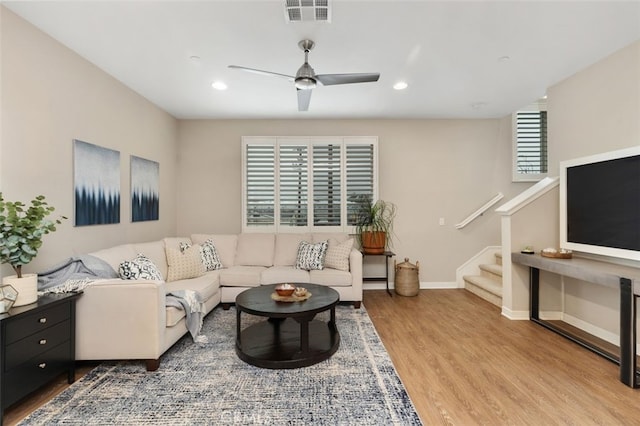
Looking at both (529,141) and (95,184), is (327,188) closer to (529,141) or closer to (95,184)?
(95,184)

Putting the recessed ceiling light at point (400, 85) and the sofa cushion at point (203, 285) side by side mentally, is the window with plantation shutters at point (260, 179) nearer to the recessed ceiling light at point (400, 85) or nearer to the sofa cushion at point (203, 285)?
the sofa cushion at point (203, 285)

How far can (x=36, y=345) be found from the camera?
82.4 inches

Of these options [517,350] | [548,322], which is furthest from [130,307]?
[548,322]

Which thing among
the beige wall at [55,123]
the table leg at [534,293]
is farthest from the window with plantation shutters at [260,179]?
the table leg at [534,293]

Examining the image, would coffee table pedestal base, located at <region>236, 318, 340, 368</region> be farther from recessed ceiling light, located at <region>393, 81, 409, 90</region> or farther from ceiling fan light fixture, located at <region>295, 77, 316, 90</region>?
recessed ceiling light, located at <region>393, 81, 409, 90</region>

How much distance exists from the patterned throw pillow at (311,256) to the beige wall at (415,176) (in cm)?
142

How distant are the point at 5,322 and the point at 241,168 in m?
3.61

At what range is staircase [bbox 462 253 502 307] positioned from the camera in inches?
170

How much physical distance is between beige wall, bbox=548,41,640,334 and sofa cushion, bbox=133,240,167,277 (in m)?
4.75

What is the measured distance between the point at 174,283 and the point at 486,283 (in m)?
4.27

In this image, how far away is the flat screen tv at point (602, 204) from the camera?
2.62 metres

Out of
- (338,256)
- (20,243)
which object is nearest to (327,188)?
(338,256)

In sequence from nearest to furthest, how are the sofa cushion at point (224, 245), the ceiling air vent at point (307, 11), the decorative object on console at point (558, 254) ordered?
the ceiling air vent at point (307, 11)
the decorative object on console at point (558, 254)
the sofa cushion at point (224, 245)

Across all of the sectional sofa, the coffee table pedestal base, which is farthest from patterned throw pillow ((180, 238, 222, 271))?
the coffee table pedestal base
